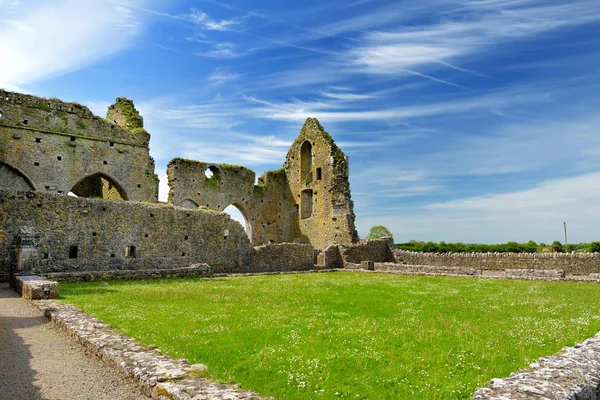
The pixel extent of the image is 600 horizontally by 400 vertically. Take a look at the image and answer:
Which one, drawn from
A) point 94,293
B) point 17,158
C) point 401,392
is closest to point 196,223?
point 94,293

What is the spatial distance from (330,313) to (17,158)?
874 inches

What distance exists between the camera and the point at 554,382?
3.28 m

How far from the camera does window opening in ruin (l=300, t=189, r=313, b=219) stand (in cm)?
3547

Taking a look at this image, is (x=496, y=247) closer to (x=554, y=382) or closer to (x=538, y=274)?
(x=538, y=274)

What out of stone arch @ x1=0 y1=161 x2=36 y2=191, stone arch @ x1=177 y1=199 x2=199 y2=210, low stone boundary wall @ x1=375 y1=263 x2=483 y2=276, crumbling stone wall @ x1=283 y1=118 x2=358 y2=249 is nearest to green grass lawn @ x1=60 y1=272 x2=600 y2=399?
low stone boundary wall @ x1=375 y1=263 x2=483 y2=276

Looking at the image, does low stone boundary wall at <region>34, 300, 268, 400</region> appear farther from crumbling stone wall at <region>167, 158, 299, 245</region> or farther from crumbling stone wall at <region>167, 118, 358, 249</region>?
crumbling stone wall at <region>167, 158, 299, 245</region>

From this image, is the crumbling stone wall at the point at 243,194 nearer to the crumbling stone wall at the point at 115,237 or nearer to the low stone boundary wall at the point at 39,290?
the crumbling stone wall at the point at 115,237

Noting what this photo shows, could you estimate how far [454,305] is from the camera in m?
9.90

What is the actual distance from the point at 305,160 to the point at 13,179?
21080mm

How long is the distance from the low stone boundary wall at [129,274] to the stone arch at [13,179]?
36.7 feet

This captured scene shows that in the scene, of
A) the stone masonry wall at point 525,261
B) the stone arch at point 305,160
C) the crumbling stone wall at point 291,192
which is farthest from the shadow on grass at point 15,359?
the stone arch at point 305,160

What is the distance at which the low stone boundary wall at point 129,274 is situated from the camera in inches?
589

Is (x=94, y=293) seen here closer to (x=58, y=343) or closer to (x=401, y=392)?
(x=58, y=343)

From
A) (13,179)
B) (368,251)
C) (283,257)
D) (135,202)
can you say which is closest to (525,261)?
(368,251)
